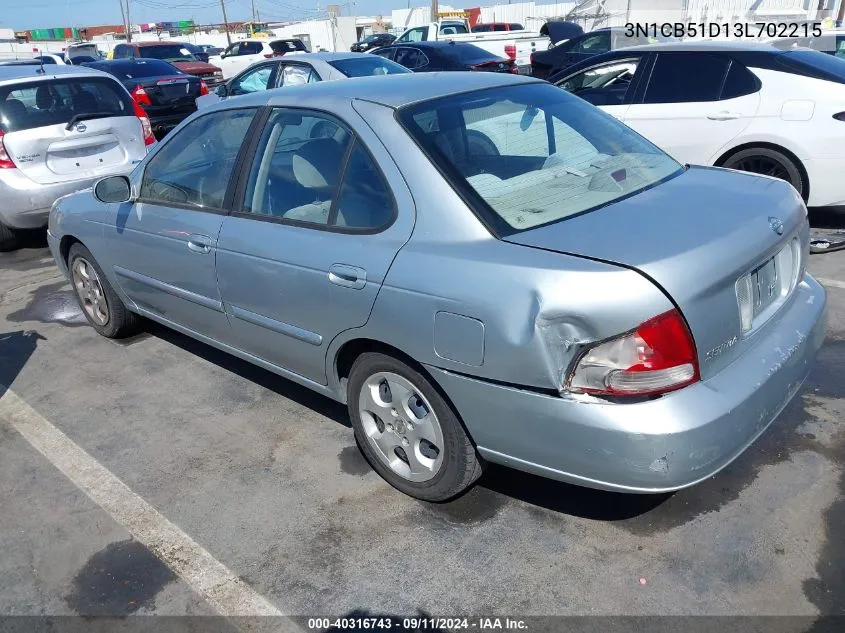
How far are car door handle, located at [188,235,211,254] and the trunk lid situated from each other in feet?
5.59

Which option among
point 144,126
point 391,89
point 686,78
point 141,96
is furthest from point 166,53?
point 391,89

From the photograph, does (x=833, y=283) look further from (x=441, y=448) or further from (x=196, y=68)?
(x=196, y=68)

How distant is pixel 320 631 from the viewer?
241 centimetres

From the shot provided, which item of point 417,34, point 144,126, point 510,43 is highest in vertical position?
point 417,34

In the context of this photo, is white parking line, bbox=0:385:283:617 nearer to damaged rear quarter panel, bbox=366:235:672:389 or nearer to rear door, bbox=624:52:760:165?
damaged rear quarter panel, bbox=366:235:672:389

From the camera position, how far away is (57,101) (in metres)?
6.82

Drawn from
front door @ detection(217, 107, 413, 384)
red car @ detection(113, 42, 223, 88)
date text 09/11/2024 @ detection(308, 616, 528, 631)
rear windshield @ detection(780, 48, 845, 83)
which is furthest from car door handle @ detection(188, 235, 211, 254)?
red car @ detection(113, 42, 223, 88)

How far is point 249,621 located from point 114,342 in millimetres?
3037

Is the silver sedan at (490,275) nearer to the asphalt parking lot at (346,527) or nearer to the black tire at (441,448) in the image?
the black tire at (441,448)

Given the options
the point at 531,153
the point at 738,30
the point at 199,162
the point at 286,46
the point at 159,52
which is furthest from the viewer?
the point at 286,46

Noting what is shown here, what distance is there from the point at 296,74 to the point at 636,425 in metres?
8.57

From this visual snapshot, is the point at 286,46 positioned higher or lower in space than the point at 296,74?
higher

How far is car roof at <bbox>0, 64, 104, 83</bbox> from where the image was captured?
6746 mm

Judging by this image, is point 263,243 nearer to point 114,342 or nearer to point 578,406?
point 578,406
